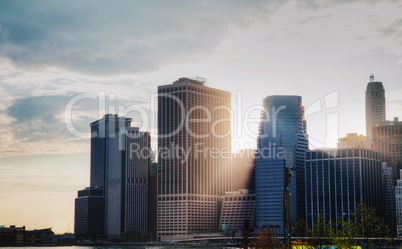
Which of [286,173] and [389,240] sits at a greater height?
[286,173]

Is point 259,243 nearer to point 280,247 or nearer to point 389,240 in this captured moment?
point 280,247

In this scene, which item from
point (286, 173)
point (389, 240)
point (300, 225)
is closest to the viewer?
point (286, 173)

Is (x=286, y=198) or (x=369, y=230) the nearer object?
(x=286, y=198)

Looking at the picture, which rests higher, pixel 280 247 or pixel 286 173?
pixel 286 173

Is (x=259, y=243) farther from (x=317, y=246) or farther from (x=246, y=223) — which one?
(x=246, y=223)

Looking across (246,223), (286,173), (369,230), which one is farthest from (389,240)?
(286,173)

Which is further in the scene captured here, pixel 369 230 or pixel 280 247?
pixel 280 247

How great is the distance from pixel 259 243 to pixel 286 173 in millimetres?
45147

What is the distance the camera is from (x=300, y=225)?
10262 centimetres

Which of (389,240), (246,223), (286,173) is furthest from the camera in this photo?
(389,240)

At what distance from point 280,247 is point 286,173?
1922 inches

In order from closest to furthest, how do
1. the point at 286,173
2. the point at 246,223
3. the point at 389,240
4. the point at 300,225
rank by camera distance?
the point at 286,173, the point at 246,223, the point at 389,240, the point at 300,225

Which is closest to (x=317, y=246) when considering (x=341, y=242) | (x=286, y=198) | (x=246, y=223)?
(x=341, y=242)

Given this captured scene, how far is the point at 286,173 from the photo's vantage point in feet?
204
